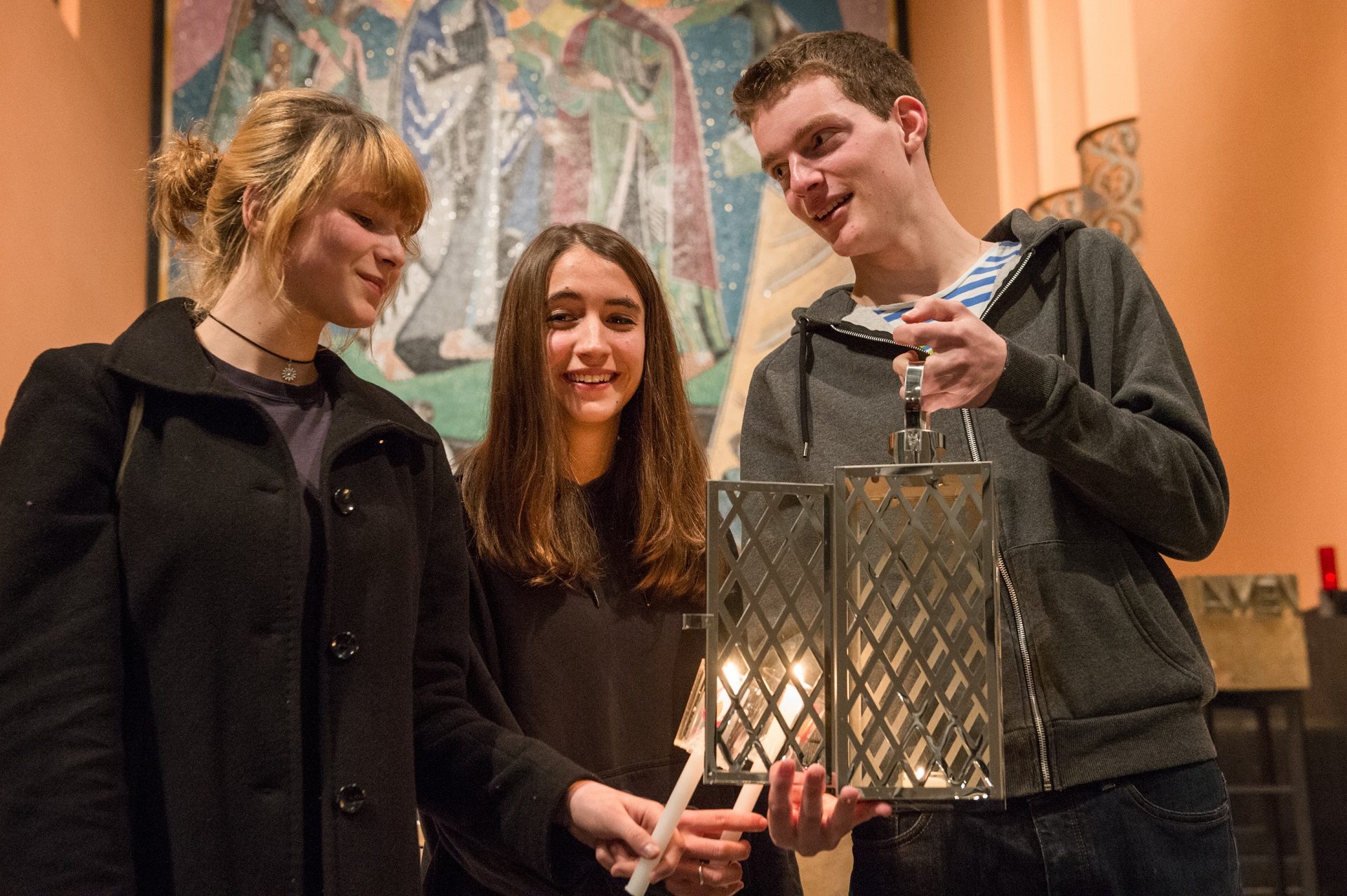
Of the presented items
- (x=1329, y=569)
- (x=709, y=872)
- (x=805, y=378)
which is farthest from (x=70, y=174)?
(x=1329, y=569)

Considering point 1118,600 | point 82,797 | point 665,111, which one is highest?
point 665,111

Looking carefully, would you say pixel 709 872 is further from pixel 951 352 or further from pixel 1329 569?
pixel 1329 569

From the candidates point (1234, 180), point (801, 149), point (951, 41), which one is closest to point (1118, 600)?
point (801, 149)

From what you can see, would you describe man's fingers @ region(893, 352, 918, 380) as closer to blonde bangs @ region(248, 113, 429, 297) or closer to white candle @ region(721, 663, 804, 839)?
white candle @ region(721, 663, 804, 839)

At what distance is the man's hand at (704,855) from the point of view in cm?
155

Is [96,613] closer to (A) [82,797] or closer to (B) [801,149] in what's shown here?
(A) [82,797]

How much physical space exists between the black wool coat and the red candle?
301cm

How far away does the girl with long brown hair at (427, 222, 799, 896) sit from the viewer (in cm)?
200

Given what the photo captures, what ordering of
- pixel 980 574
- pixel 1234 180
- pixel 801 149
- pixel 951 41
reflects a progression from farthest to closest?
pixel 951 41
pixel 1234 180
pixel 801 149
pixel 980 574

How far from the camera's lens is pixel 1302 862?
3701mm

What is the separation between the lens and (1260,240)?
3.89 metres

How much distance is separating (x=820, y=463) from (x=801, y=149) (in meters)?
0.53

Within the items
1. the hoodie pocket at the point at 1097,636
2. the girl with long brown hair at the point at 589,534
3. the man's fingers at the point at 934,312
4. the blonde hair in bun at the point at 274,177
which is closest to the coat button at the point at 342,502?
the blonde hair in bun at the point at 274,177

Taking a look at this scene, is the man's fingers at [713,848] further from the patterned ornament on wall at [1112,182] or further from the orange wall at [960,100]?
the orange wall at [960,100]
